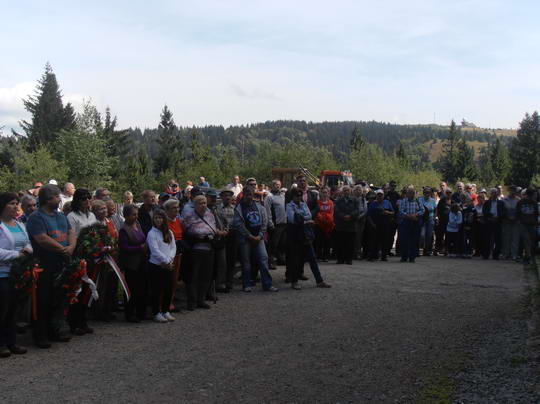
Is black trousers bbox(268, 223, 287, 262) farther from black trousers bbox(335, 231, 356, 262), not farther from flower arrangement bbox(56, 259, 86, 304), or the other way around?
flower arrangement bbox(56, 259, 86, 304)

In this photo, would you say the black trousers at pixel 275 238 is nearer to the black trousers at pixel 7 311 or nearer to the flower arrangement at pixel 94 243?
the flower arrangement at pixel 94 243

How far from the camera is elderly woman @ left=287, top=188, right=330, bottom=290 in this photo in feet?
36.2

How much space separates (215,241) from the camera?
31.8 feet

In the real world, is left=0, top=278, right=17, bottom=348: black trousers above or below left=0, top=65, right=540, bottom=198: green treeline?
below

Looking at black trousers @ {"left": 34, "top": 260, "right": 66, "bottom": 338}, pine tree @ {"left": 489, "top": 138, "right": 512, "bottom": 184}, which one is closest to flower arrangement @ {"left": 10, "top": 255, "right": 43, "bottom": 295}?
black trousers @ {"left": 34, "top": 260, "right": 66, "bottom": 338}

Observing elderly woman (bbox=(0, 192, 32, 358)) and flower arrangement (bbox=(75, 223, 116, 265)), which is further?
flower arrangement (bbox=(75, 223, 116, 265))

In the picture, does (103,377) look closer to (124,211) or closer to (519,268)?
(124,211)

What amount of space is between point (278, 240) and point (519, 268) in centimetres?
621

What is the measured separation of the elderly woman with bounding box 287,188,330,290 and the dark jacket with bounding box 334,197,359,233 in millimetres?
3231

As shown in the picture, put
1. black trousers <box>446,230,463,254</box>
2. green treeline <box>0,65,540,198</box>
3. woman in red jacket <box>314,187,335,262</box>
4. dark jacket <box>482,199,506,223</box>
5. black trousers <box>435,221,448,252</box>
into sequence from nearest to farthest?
woman in red jacket <box>314,187,335,262</box>
dark jacket <box>482,199,506,223</box>
black trousers <box>446,230,463,254</box>
black trousers <box>435,221,448,252</box>
green treeline <box>0,65,540,198</box>

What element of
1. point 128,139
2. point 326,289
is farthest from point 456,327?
point 128,139

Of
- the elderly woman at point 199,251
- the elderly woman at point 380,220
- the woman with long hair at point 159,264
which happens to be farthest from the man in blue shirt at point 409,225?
the woman with long hair at point 159,264

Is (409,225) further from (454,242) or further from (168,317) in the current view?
(168,317)

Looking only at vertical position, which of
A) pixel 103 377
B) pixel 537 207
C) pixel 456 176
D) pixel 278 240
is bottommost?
pixel 103 377
